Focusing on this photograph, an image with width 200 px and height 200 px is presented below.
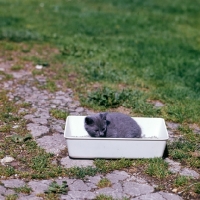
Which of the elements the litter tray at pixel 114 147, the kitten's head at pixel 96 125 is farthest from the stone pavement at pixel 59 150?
the kitten's head at pixel 96 125

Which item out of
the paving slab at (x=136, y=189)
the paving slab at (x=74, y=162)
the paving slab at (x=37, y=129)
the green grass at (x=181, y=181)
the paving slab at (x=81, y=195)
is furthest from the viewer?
the paving slab at (x=37, y=129)

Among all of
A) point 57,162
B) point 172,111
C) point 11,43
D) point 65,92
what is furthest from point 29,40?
point 57,162

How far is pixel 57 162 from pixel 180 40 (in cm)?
635

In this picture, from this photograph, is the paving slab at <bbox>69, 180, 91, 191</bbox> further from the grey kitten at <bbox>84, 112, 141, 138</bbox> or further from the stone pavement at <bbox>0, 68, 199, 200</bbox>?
the grey kitten at <bbox>84, 112, 141, 138</bbox>

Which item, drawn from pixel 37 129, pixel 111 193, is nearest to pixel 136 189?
pixel 111 193

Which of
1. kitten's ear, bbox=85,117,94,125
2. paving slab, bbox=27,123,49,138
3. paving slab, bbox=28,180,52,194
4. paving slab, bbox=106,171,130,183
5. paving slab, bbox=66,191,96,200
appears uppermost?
kitten's ear, bbox=85,117,94,125

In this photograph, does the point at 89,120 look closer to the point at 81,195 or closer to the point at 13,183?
the point at 81,195

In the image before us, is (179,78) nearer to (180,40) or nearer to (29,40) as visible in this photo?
(180,40)

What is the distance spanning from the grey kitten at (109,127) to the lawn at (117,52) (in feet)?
1.40

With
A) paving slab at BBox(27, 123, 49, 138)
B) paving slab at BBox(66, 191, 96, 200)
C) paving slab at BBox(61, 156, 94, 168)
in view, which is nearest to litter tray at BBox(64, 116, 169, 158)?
paving slab at BBox(61, 156, 94, 168)

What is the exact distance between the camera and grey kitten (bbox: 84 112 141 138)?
5.44m

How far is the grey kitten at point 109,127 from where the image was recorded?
214 inches

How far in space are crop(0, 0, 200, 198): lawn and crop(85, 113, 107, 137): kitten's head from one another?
411mm

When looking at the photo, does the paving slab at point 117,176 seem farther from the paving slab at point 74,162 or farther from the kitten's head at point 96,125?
the kitten's head at point 96,125
